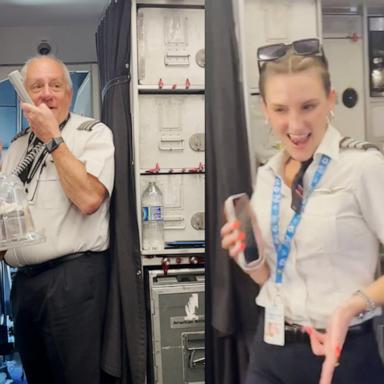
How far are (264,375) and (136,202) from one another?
1.17m

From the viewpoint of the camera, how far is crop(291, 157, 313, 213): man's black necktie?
1.00m

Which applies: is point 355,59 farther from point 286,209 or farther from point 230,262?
point 230,262

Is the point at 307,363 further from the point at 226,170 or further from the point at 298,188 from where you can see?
the point at 226,170

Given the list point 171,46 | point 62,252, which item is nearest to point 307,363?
point 62,252

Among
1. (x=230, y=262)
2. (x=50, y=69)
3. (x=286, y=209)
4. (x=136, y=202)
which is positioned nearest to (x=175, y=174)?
(x=136, y=202)

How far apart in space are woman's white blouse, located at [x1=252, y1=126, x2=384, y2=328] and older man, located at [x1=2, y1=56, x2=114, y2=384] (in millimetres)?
998

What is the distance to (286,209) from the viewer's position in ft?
3.36

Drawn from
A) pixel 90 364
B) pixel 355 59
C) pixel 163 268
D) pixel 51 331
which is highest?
pixel 355 59

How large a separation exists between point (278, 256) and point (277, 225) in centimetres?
6

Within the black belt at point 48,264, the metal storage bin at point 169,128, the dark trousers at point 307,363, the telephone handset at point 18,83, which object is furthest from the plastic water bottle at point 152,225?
the dark trousers at point 307,363

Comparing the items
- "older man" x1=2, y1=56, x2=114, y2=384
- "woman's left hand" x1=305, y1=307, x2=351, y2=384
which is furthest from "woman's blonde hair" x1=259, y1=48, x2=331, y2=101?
"older man" x1=2, y1=56, x2=114, y2=384

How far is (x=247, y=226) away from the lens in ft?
3.46

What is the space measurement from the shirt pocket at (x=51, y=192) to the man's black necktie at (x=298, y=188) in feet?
3.57

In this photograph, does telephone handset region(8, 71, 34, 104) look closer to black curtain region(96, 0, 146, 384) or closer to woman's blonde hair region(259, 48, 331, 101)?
black curtain region(96, 0, 146, 384)
